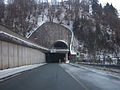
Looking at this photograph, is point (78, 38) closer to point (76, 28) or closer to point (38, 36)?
point (76, 28)

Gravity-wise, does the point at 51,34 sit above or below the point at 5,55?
above

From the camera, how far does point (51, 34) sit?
11850cm

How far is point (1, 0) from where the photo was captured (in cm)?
13325

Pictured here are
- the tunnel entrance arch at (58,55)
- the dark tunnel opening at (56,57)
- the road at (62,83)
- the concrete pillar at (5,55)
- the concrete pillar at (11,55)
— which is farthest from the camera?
the dark tunnel opening at (56,57)

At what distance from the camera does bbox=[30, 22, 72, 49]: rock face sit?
117125 mm

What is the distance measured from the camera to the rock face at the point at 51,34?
384ft

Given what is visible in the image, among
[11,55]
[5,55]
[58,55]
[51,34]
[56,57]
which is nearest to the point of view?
[5,55]

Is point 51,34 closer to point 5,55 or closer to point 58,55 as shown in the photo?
point 58,55

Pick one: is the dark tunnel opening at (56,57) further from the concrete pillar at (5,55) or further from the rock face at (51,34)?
the concrete pillar at (5,55)

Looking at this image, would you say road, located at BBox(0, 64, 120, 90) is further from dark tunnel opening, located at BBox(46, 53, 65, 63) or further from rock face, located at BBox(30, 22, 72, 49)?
dark tunnel opening, located at BBox(46, 53, 65, 63)

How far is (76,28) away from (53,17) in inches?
783

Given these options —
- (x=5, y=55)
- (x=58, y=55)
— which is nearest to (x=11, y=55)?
(x=5, y=55)

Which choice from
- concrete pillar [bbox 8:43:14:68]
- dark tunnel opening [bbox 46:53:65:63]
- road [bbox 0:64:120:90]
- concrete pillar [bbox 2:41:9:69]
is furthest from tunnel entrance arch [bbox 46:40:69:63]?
road [bbox 0:64:120:90]

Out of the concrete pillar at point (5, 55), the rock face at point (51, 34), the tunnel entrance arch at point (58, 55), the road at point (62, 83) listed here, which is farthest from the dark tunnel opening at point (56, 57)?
the road at point (62, 83)
